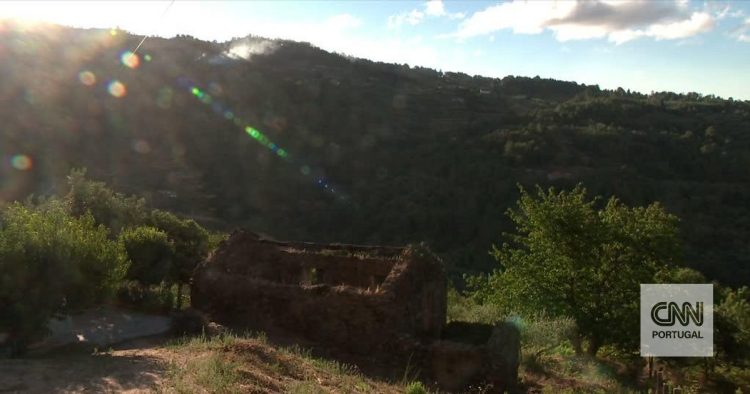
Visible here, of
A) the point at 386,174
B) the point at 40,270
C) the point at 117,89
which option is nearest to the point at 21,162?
the point at 117,89

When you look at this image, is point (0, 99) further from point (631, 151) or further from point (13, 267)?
point (631, 151)

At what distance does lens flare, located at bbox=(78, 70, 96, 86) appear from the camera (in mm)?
53312

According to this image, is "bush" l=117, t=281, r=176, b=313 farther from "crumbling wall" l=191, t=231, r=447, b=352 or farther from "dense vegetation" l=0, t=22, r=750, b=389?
"crumbling wall" l=191, t=231, r=447, b=352

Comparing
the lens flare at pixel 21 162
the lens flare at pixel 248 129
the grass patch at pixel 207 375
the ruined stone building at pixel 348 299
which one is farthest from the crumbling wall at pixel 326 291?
the lens flare at pixel 248 129

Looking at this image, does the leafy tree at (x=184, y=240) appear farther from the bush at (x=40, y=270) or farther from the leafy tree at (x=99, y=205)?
the bush at (x=40, y=270)

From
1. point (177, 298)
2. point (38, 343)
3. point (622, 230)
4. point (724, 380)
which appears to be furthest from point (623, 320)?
point (38, 343)

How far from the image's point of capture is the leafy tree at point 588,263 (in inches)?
727

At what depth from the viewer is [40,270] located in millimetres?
9781

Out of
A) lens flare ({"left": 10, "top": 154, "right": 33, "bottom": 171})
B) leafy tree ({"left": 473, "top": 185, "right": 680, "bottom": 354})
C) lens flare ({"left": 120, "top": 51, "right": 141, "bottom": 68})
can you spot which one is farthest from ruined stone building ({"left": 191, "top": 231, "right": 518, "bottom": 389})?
lens flare ({"left": 120, "top": 51, "right": 141, "bottom": 68})

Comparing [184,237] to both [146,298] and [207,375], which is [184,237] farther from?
[207,375]

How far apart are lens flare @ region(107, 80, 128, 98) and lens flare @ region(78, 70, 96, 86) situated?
63.9 inches

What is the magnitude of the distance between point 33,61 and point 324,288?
161 ft

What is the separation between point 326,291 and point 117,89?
51.5 meters

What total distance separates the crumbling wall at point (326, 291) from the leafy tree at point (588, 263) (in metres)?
5.55
